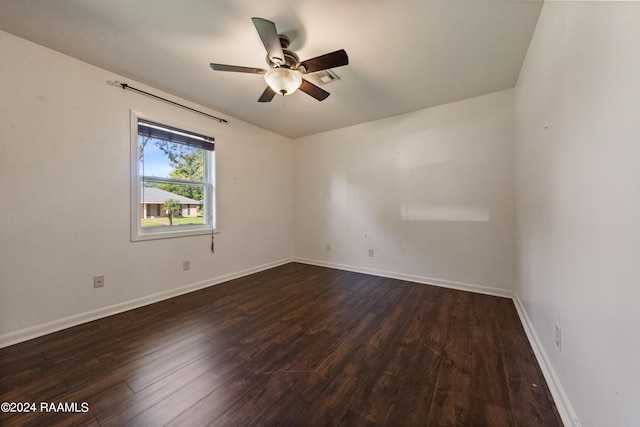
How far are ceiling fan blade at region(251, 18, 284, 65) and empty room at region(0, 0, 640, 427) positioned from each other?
0.05ft

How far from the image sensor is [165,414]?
47.5 inches

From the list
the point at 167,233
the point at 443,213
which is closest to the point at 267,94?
the point at 167,233

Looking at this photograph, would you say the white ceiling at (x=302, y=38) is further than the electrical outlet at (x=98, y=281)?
No

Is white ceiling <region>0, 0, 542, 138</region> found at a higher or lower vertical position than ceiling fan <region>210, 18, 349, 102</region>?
higher

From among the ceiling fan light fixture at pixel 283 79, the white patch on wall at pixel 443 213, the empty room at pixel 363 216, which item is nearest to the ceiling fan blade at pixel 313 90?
the empty room at pixel 363 216

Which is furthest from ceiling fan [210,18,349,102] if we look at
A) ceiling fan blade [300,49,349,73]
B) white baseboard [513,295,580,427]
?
white baseboard [513,295,580,427]

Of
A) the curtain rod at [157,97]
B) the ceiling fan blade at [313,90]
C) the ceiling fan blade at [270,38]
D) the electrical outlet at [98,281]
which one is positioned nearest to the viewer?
the ceiling fan blade at [270,38]

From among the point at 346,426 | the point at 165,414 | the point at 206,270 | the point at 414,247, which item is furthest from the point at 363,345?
the point at 206,270

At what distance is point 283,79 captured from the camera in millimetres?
1872

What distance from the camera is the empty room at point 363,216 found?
43.0 inches

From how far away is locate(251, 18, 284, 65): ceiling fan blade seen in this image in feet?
4.68

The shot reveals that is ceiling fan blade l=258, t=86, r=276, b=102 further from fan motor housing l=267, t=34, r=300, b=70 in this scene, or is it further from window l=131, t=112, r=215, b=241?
window l=131, t=112, r=215, b=241

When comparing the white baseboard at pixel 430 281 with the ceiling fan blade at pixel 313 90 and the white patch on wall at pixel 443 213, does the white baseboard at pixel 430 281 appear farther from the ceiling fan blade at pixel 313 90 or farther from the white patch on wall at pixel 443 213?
the ceiling fan blade at pixel 313 90

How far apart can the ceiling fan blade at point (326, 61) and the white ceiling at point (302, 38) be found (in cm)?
26
